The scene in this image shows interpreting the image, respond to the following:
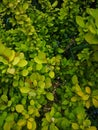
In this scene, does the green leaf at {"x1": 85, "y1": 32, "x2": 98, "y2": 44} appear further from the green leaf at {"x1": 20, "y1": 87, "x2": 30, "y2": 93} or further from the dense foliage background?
the green leaf at {"x1": 20, "y1": 87, "x2": 30, "y2": 93}

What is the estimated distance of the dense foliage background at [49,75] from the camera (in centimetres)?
108

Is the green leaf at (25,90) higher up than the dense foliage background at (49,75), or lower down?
higher up

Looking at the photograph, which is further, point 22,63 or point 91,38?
point 22,63

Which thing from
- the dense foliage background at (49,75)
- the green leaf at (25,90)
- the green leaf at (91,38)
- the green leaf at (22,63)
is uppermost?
the green leaf at (91,38)

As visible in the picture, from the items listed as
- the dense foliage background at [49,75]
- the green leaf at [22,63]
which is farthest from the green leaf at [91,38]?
the green leaf at [22,63]

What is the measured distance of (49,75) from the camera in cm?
123

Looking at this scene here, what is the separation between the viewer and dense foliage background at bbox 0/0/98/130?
1.08 m

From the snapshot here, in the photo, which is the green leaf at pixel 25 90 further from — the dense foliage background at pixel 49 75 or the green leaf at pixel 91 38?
the green leaf at pixel 91 38

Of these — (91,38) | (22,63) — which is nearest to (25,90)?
(22,63)

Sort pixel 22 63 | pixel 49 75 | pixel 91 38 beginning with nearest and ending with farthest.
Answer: pixel 91 38
pixel 22 63
pixel 49 75

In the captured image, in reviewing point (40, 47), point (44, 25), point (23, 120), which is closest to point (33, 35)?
point (40, 47)

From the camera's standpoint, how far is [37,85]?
3.67 ft

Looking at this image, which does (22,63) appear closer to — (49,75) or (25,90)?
(25,90)

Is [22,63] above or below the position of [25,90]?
above
